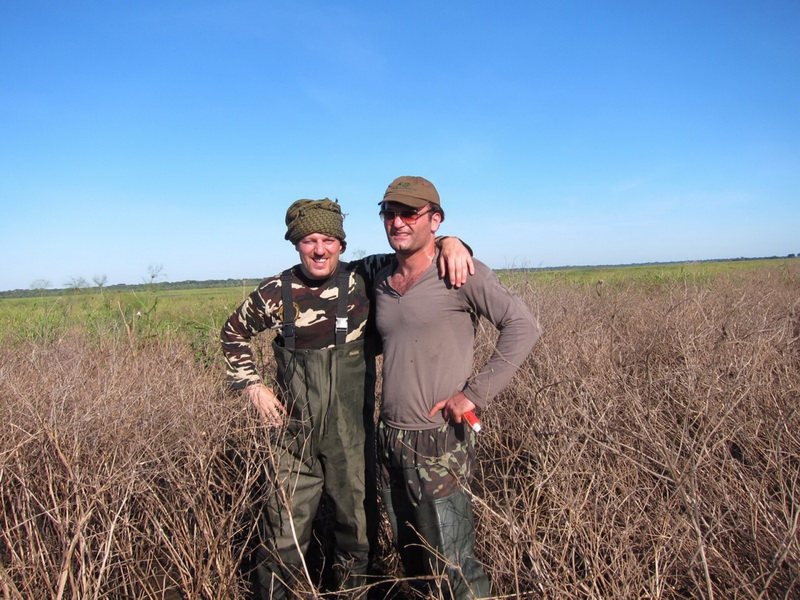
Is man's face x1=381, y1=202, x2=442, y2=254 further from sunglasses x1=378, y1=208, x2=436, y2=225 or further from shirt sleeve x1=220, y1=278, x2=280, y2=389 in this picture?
shirt sleeve x1=220, y1=278, x2=280, y2=389

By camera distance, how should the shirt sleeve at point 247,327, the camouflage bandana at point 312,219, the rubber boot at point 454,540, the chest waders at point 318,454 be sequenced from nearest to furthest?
the rubber boot at point 454,540 → the chest waders at point 318,454 → the camouflage bandana at point 312,219 → the shirt sleeve at point 247,327

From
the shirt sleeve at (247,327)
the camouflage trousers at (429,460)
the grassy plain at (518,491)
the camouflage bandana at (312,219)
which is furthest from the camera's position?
the shirt sleeve at (247,327)

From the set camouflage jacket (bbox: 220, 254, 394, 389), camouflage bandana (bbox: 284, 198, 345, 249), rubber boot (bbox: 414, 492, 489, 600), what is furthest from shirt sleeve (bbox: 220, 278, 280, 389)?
rubber boot (bbox: 414, 492, 489, 600)

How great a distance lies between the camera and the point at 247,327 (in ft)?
8.87

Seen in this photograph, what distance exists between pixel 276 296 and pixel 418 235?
84 centimetres

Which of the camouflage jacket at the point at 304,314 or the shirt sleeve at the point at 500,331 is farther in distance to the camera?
the camouflage jacket at the point at 304,314

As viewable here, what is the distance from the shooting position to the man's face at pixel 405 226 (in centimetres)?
221

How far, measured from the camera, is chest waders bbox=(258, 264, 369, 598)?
240 centimetres

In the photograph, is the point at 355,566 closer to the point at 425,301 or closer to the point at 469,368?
the point at 469,368

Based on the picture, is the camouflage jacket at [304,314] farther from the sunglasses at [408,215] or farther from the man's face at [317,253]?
the sunglasses at [408,215]

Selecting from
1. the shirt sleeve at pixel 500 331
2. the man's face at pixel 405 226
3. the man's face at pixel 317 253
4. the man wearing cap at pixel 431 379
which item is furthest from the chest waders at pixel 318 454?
the shirt sleeve at pixel 500 331

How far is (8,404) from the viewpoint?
8.48 ft

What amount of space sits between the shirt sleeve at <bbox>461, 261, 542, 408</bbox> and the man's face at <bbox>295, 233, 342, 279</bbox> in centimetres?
76

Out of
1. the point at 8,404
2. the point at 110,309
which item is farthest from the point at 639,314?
the point at 110,309
